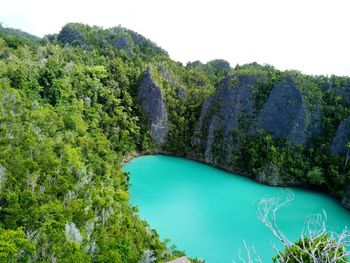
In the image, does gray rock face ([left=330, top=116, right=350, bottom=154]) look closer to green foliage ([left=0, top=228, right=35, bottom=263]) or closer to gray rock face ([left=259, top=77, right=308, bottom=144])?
gray rock face ([left=259, top=77, right=308, bottom=144])

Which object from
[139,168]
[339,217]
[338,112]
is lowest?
[139,168]

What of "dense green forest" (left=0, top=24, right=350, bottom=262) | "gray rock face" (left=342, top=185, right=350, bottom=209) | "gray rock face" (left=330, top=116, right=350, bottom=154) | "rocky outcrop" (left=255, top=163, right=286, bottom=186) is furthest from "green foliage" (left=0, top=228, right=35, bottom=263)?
"gray rock face" (left=330, top=116, right=350, bottom=154)

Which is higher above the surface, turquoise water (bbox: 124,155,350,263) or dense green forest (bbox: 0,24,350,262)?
dense green forest (bbox: 0,24,350,262)

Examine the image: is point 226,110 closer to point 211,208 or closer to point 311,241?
point 211,208

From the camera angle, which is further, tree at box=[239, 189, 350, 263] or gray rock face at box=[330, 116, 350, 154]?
gray rock face at box=[330, 116, 350, 154]

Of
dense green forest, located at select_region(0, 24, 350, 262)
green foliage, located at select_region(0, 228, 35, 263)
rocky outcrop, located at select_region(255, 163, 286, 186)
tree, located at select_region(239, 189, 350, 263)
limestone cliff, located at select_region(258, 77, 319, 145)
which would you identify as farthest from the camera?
limestone cliff, located at select_region(258, 77, 319, 145)

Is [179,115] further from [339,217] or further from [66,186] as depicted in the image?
[66,186]

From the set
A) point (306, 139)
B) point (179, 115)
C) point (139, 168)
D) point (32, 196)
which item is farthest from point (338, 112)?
point (32, 196)
